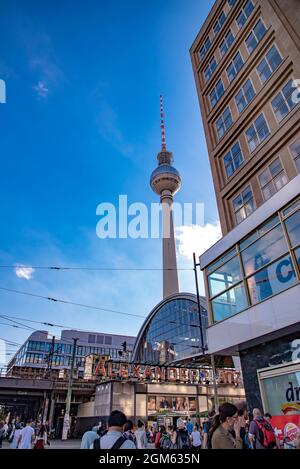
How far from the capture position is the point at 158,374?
32.8m

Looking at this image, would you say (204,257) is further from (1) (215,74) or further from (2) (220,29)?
(2) (220,29)

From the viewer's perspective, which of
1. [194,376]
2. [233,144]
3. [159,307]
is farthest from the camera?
[159,307]

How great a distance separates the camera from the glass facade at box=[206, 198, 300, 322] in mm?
11172

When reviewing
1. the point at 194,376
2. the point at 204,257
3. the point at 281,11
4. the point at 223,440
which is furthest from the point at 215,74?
the point at 194,376

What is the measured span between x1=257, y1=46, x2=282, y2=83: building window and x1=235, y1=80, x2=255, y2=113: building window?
2.70ft

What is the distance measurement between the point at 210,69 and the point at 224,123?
6.23m

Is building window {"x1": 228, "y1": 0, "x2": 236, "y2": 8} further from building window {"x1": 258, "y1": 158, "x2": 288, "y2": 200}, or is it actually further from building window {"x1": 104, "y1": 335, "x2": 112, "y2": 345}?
building window {"x1": 104, "y1": 335, "x2": 112, "y2": 345}

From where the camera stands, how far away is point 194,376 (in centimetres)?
3459

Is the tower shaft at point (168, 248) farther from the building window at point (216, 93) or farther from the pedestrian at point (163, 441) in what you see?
the pedestrian at point (163, 441)

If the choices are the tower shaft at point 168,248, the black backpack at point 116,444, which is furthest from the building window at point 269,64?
the tower shaft at point 168,248

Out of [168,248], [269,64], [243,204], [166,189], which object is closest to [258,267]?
[243,204]

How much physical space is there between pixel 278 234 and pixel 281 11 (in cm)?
1330

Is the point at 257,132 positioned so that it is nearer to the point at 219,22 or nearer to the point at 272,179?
the point at 272,179

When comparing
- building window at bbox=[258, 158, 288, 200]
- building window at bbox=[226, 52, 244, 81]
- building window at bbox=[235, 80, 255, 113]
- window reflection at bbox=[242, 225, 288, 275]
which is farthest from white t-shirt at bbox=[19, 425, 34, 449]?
building window at bbox=[226, 52, 244, 81]
